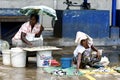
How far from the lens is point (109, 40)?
16.4 metres

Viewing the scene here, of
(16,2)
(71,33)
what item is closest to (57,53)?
(71,33)

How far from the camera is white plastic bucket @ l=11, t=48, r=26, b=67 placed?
10516mm

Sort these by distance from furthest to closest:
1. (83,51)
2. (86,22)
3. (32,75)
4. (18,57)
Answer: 1. (86,22)
2. (18,57)
3. (83,51)
4. (32,75)

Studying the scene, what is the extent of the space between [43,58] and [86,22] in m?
5.82

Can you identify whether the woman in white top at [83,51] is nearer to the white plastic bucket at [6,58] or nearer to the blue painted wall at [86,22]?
the white plastic bucket at [6,58]

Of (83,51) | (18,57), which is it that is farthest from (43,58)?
(83,51)

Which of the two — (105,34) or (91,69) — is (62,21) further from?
(91,69)

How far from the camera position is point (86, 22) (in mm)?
16078

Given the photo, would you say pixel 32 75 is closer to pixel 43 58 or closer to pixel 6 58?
pixel 43 58

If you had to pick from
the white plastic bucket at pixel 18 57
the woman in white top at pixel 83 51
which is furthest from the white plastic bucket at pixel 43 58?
the woman in white top at pixel 83 51

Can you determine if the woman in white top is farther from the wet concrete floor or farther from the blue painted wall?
the blue painted wall

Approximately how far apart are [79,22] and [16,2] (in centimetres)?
369

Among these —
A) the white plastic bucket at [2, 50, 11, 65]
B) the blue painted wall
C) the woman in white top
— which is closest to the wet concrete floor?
the white plastic bucket at [2, 50, 11, 65]

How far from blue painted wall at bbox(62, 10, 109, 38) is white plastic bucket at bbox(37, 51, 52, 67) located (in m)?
5.37
